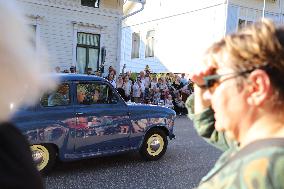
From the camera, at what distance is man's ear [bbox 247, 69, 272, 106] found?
59.8 inches

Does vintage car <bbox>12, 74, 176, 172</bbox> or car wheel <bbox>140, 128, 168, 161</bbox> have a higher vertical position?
vintage car <bbox>12, 74, 176, 172</bbox>

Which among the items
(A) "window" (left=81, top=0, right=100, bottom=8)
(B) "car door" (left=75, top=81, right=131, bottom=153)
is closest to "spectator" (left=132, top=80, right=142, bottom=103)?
(A) "window" (left=81, top=0, right=100, bottom=8)

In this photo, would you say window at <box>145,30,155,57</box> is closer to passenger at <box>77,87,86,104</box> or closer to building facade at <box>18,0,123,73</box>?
building facade at <box>18,0,123,73</box>

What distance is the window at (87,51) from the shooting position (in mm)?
20125

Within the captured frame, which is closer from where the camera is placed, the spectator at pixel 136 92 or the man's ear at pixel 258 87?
the man's ear at pixel 258 87

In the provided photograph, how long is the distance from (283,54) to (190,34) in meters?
25.2

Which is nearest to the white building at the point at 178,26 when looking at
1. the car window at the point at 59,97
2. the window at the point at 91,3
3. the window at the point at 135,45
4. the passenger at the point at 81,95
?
the window at the point at 135,45

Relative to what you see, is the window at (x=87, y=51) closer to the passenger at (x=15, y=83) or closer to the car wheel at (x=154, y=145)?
the car wheel at (x=154, y=145)

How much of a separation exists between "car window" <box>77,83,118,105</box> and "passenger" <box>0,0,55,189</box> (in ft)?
18.4

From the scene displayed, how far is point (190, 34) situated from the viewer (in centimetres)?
2633

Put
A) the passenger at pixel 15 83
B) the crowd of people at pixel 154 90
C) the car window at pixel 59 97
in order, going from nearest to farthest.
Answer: the passenger at pixel 15 83 < the car window at pixel 59 97 < the crowd of people at pixel 154 90

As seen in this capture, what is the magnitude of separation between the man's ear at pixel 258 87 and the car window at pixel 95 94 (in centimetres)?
552

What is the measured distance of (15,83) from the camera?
1255 millimetres

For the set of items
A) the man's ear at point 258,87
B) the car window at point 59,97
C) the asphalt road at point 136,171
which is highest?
the man's ear at point 258,87
